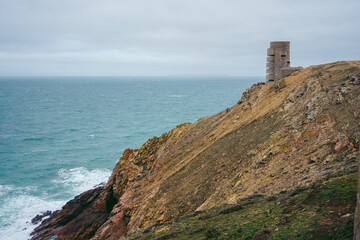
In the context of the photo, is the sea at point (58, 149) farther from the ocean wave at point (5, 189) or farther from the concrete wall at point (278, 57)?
the concrete wall at point (278, 57)

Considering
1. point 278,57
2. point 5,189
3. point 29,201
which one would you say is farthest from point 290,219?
point 5,189

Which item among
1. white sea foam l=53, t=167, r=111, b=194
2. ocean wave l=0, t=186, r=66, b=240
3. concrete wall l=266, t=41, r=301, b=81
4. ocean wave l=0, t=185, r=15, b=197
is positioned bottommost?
ocean wave l=0, t=186, r=66, b=240

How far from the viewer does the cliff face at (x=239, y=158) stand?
15266 millimetres

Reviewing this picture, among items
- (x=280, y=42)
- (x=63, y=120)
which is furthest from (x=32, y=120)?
(x=280, y=42)

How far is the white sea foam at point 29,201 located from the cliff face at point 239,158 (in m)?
3.28

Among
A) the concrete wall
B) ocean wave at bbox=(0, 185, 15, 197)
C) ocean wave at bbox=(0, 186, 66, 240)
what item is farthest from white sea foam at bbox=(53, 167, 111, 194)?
the concrete wall

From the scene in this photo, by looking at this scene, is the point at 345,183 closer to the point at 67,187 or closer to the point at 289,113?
the point at 289,113

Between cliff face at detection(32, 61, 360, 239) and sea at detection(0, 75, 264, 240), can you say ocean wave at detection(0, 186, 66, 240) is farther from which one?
cliff face at detection(32, 61, 360, 239)

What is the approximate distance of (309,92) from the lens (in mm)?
21531

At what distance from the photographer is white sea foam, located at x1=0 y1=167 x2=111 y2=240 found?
32.5m

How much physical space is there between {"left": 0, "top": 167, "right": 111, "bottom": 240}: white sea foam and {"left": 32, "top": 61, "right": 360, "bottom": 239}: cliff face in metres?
3.28

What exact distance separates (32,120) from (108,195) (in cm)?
7495

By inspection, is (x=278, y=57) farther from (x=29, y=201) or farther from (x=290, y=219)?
(x=29, y=201)

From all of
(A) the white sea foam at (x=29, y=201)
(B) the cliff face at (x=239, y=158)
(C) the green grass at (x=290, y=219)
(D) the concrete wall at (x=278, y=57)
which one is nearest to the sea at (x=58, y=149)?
(A) the white sea foam at (x=29, y=201)
